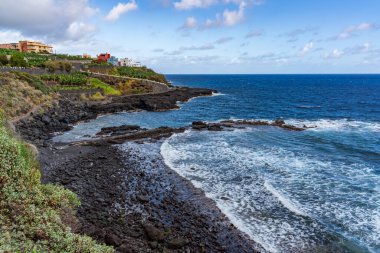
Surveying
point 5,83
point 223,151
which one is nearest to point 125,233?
point 223,151

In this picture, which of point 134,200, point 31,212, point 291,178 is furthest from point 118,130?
point 31,212

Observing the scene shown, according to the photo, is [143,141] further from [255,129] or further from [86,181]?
[255,129]

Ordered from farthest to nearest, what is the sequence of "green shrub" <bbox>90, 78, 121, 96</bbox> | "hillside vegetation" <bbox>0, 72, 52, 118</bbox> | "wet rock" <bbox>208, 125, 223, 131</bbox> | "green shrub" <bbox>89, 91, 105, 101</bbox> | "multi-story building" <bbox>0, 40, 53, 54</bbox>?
"multi-story building" <bbox>0, 40, 53, 54</bbox>, "green shrub" <bbox>90, 78, 121, 96</bbox>, "green shrub" <bbox>89, 91, 105, 101</bbox>, "wet rock" <bbox>208, 125, 223, 131</bbox>, "hillside vegetation" <bbox>0, 72, 52, 118</bbox>

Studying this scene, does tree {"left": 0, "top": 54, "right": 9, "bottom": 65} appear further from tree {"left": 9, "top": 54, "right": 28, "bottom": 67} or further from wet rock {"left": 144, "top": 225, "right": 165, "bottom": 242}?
wet rock {"left": 144, "top": 225, "right": 165, "bottom": 242}

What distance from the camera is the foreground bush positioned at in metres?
10.8

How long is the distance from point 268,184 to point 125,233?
11.9 m

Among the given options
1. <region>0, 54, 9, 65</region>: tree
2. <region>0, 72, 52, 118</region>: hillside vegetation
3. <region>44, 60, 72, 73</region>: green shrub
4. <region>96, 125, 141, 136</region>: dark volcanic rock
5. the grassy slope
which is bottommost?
<region>96, 125, 141, 136</region>: dark volcanic rock

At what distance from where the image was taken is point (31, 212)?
12.8 metres

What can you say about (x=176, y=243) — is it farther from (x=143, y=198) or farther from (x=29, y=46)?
(x=29, y=46)

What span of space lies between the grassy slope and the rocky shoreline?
57.2 inches

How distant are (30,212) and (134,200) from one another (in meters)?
8.11

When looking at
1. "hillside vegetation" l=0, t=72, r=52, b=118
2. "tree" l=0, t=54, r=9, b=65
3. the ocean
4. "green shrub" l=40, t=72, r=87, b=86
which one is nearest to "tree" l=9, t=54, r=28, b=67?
"tree" l=0, t=54, r=9, b=65

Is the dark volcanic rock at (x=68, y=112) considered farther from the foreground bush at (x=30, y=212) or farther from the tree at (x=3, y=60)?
the tree at (x=3, y=60)

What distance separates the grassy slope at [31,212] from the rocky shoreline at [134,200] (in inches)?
57.2
